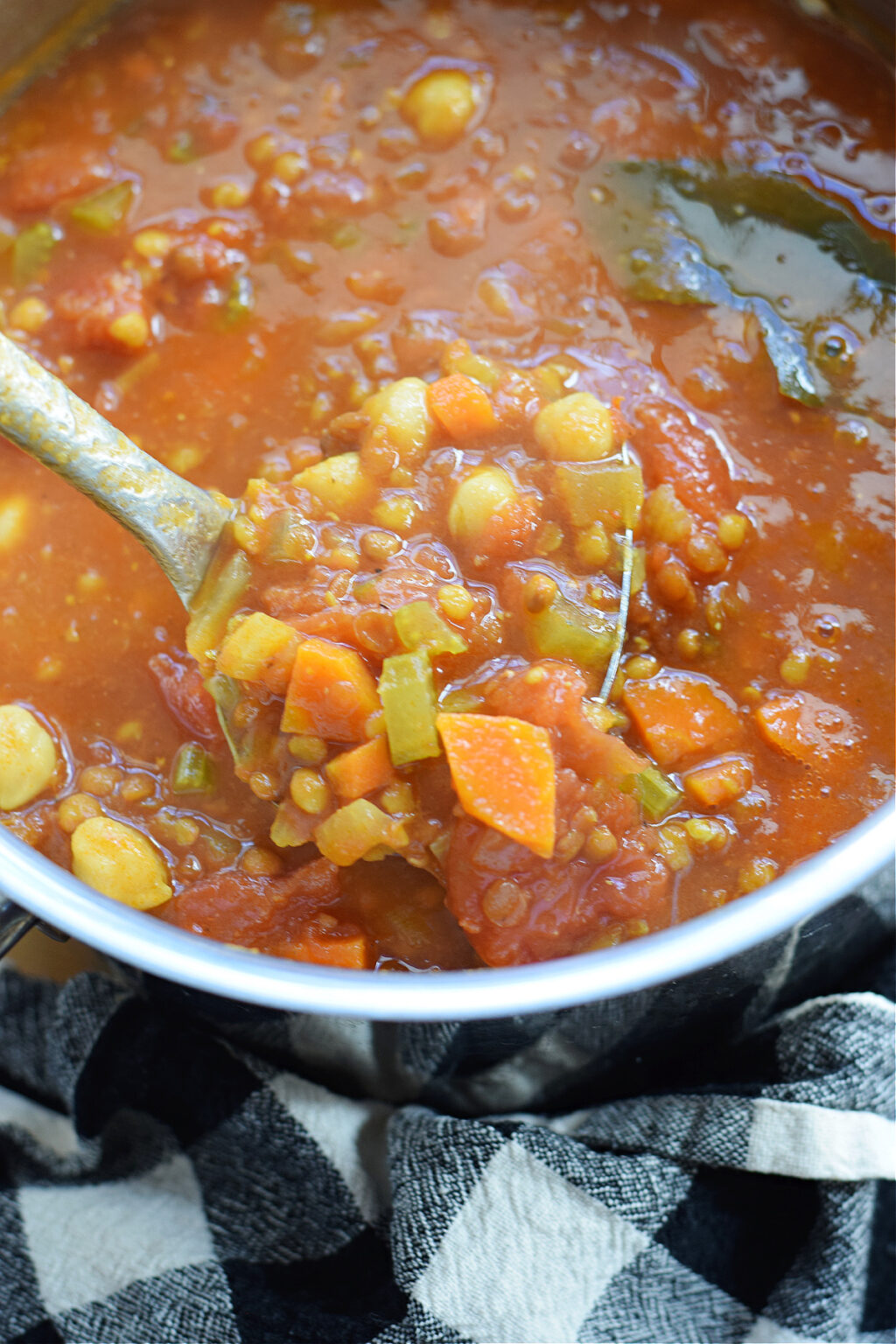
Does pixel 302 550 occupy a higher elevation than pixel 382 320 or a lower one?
lower

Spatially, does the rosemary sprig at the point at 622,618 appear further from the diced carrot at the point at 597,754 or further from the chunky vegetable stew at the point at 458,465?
the diced carrot at the point at 597,754

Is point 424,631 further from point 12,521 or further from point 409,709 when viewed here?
point 12,521

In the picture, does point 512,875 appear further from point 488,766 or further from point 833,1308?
point 833,1308

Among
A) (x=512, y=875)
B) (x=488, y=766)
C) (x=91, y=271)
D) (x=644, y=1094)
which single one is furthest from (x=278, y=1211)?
(x=91, y=271)

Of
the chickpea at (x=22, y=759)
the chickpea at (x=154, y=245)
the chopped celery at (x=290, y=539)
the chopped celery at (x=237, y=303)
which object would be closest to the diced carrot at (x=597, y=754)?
the chopped celery at (x=290, y=539)

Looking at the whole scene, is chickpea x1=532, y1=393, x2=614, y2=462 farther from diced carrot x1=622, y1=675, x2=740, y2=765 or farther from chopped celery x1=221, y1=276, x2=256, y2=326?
chopped celery x1=221, y1=276, x2=256, y2=326
